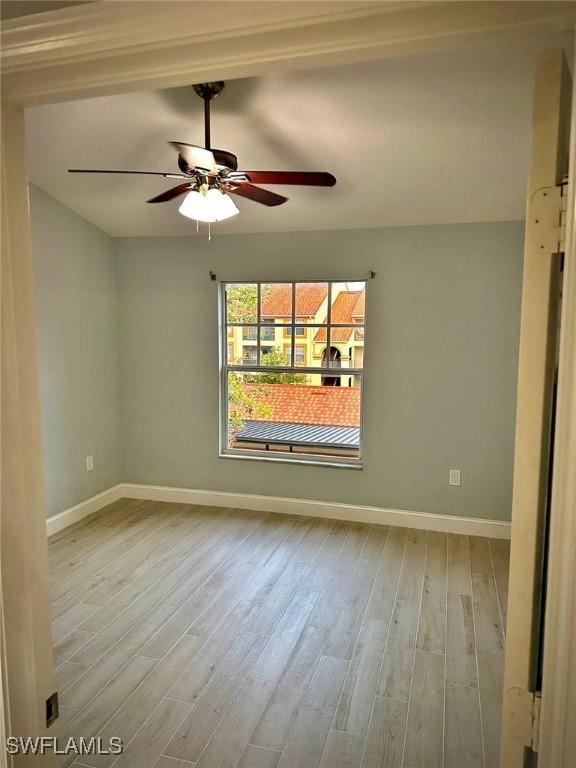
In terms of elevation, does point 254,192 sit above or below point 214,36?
above

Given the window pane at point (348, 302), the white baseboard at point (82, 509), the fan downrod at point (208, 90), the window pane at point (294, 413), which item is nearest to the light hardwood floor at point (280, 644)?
the white baseboard at point (82, 509)

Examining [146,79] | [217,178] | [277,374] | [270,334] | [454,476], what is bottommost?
[454,476]

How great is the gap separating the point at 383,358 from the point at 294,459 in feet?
3.76

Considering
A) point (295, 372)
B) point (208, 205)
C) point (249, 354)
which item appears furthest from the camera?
point (249, 354)

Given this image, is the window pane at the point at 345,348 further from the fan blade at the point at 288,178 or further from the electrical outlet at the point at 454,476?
the fan blade at the point at 288,178

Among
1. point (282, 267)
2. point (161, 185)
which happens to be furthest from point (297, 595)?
point (161, 185)

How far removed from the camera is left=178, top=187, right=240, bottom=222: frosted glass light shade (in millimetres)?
2215

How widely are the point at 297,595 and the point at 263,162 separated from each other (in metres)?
2.62

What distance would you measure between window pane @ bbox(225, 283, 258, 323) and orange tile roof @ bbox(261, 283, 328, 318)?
0.33 ft

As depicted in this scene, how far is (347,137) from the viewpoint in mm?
2689

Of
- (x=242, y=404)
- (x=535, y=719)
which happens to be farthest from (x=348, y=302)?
(x=535, y=719)

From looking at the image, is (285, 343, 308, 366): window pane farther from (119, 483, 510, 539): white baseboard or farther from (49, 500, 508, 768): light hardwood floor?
(49, 500, 508, 768): light hardwood floor

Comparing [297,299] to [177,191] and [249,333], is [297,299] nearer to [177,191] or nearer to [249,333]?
[249,333]

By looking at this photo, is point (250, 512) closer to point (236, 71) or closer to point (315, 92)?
point (315, 92)
